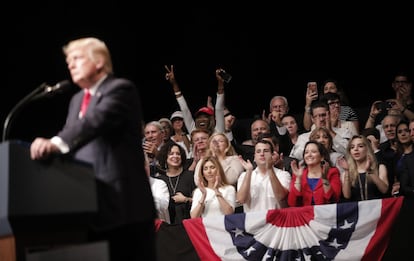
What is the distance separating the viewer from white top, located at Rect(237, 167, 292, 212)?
611 cm

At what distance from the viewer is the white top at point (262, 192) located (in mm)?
6113

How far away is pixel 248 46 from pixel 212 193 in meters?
4.14

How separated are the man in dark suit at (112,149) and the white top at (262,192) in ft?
10.3

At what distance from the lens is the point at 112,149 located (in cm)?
292

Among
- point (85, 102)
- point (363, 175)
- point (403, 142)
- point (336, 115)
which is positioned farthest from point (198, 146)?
point (85, 102)

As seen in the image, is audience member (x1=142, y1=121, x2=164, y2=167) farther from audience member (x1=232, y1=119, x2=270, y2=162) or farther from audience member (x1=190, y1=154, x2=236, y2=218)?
audience member (x1=190, y1=154, x2=236, y2=218)

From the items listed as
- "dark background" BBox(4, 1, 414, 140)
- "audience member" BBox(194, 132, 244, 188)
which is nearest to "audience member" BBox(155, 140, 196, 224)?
"audience member" BBox(194, 132, 244, 188)

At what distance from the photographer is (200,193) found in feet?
20.6

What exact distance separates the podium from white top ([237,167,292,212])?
3.40 meters

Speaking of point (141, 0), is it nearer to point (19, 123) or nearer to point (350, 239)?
point (19, 123)

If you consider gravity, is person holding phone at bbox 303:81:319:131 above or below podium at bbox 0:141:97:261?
above

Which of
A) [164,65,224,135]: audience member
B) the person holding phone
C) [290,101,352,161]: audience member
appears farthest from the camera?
[164,65,224,135]: audience member

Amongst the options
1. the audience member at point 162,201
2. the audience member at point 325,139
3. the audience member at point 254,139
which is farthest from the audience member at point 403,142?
the audience member at point 162,201

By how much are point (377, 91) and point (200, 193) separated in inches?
148
